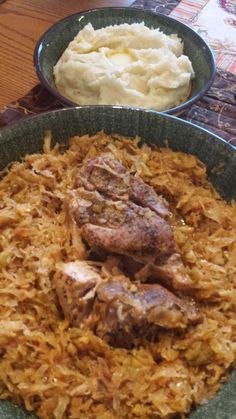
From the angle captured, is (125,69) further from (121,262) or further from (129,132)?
(121,262)

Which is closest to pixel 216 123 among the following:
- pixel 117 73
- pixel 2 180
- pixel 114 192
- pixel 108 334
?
pixel 117 73

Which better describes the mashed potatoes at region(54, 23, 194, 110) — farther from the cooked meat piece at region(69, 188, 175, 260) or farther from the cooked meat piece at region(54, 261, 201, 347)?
the cooked meat piece at region(54, 261, 201, 347)

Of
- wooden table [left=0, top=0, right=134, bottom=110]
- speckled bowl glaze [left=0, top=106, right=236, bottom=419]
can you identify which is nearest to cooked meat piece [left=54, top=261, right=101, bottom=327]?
speckled bowl glaze [left=0, top=106, right=236, bottom=419]

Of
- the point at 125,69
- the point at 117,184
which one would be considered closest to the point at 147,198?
the point at 117,184

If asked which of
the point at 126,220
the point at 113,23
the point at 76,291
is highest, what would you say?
the point at 113,23

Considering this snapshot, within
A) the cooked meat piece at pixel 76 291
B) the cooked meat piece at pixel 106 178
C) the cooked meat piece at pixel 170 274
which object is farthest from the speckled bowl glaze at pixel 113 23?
the cooked meat piece at pixel 76 291

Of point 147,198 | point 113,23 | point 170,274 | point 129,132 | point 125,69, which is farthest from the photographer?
point 113,23

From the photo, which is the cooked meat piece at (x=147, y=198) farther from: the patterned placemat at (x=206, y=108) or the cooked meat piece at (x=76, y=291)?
the patterned placemat at (x=206, y=108)
